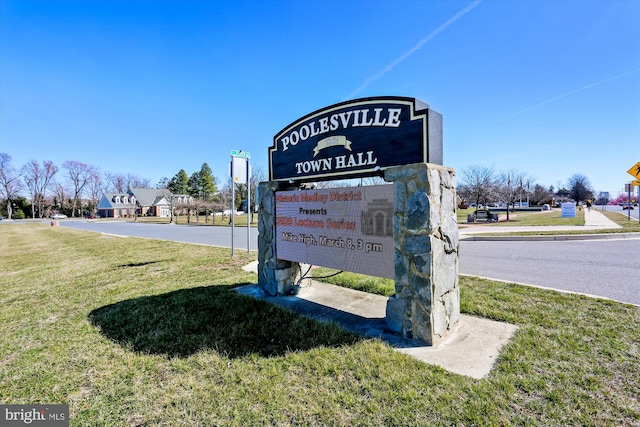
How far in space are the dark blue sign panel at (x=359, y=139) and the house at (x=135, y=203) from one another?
226 feet

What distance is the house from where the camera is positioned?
65.9m

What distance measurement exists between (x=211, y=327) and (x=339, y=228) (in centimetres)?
231

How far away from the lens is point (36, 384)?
109 inches

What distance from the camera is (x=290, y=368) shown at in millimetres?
2949

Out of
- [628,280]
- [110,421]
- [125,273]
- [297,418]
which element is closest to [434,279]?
[297,418]

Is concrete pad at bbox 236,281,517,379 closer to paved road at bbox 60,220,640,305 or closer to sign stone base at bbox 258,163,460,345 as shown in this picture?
sign stone base at bbox 258,163,460,345

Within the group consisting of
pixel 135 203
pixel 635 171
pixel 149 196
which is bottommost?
pixel 135 203

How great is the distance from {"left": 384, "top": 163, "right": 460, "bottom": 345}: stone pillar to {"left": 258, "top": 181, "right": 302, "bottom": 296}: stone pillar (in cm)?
235

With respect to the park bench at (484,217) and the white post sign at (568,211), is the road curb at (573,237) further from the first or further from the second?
the white post sign at (568,211)

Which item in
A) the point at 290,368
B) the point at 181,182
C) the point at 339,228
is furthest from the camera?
the point at 181,182

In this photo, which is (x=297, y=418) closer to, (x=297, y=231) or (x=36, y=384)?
(x=36, y=384)

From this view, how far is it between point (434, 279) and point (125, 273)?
777cm

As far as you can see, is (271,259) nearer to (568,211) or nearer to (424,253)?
(424,253)

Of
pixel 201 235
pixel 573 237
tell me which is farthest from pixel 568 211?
pixel 201 235
